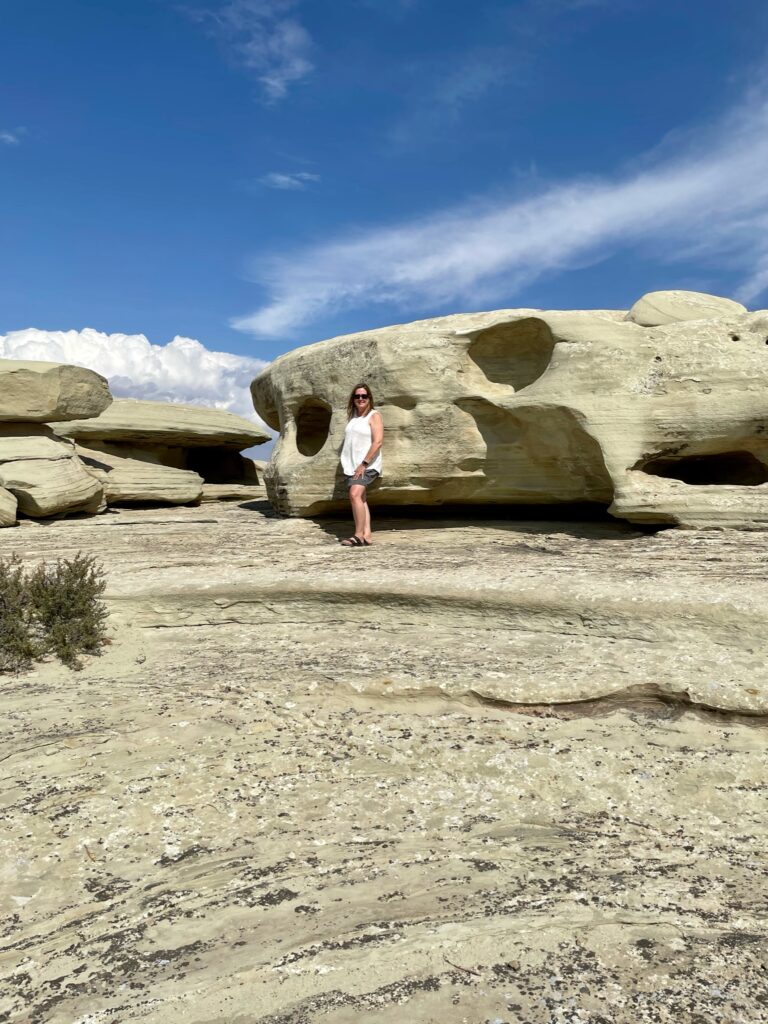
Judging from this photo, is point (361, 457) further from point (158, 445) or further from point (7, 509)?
point (158, 445)

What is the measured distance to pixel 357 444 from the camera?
8727 millimetres

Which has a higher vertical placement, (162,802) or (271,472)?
(271,472)

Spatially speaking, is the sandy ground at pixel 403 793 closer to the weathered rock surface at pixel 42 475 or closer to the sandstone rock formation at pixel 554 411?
the sandstone rock formation at pixel 554 411

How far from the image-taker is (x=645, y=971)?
285 cm

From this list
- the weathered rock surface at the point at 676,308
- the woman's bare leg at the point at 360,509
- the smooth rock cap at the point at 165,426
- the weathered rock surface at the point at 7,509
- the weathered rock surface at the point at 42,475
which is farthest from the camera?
the smooth rock cap at the point at 165,426

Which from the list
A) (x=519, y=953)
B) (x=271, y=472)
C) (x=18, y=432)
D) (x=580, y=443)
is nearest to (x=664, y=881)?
(x=519, y=953)

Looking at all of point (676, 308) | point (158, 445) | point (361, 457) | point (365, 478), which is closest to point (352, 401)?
point (361, 457)

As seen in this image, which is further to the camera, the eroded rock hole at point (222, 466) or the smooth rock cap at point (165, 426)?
the eroded rock hole at point (222, 466)

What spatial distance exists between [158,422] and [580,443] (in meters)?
7.94

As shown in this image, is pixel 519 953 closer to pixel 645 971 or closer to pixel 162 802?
pixel 645 971

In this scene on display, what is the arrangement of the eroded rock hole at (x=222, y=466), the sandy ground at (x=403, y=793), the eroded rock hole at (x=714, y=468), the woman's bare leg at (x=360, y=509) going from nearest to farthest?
the sandy ground at (x=403, y=793)
the eroded rock hole at (x=714, y=468)
the woman's bare leg at (x=360, y=509)
the eroded rock hole at (x=222, y=466)

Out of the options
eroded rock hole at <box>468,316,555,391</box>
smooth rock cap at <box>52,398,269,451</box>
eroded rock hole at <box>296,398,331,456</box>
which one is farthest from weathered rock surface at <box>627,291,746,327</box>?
smooth rock cap at <box>52,398,269,451</box>

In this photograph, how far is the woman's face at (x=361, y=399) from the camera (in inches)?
340

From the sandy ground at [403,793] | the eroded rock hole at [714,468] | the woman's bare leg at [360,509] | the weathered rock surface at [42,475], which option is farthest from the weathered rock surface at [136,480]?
the eroded rock hole at [714,468]
